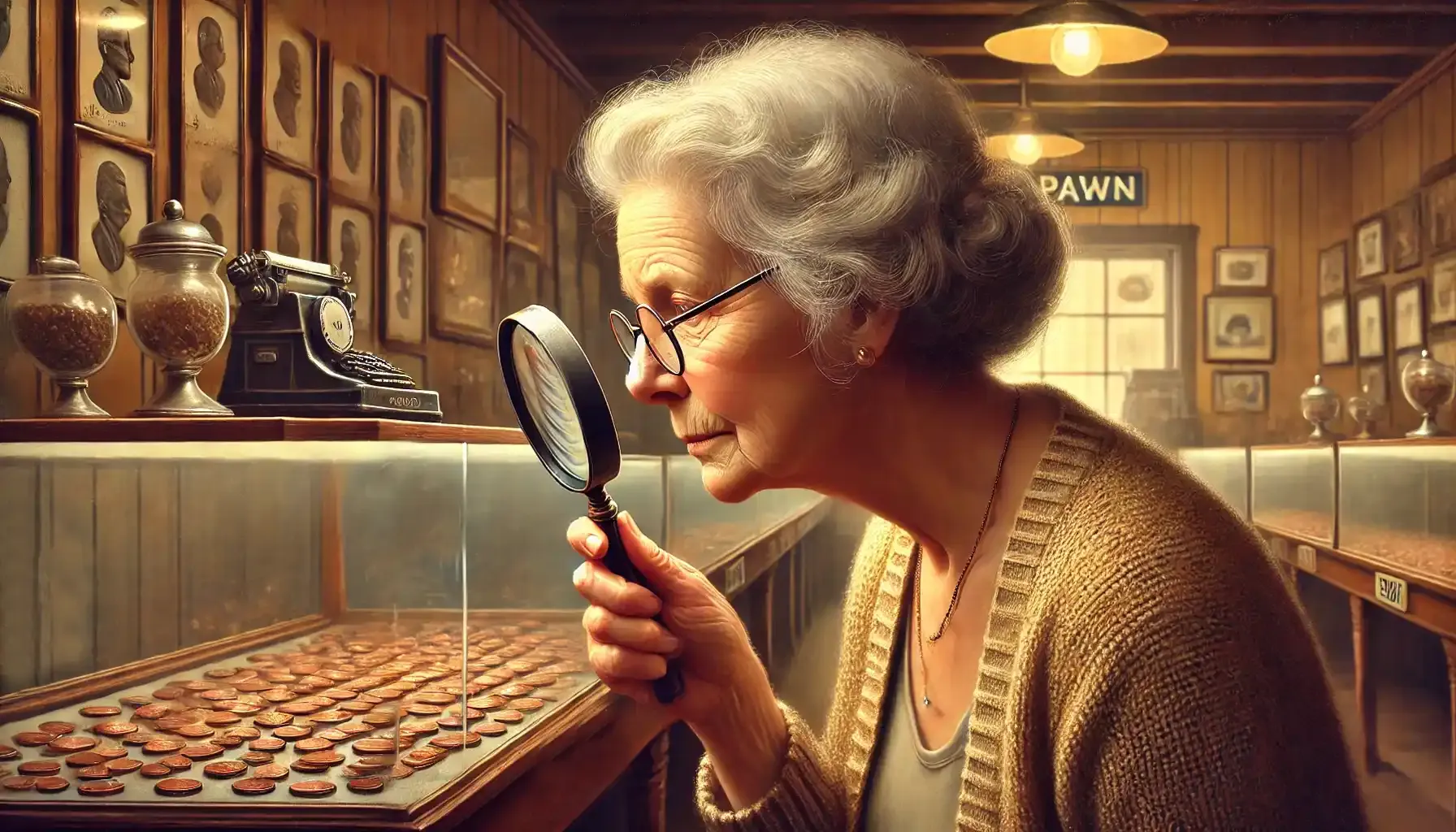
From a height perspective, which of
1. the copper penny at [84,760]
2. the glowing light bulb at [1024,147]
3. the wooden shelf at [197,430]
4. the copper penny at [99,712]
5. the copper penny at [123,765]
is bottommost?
the copper penny at [123,765]

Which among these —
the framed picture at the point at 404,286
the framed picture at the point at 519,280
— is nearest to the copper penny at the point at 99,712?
the framed picture at the point at 404,286

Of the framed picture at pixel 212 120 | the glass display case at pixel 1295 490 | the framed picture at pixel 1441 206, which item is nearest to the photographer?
the framed picture at pixel 212 120

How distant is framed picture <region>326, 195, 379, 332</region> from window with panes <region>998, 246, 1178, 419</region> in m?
1.93

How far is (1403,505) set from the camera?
328 cm

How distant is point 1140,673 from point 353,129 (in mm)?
2537

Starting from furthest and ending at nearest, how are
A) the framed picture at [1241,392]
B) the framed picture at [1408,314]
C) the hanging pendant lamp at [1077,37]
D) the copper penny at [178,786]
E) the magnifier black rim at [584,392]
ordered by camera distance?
the framed picture at [1241,392]
the framed picture at [1408,314]
the hanging pendant lamp at [1077,37]
the copper penny at [178,786]
the magnifier black rim at [584,392]

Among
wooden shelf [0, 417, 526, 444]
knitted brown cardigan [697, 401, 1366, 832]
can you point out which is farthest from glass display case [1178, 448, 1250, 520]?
wooden shelf [0, 417, 526, 444]

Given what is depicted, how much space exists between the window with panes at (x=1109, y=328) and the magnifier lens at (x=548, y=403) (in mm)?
2767

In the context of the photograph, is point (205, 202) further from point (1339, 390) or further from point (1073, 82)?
point (1339, 390)

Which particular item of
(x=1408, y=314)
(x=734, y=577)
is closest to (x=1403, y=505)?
(x=1408, y=314)

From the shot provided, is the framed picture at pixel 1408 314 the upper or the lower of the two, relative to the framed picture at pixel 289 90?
lower

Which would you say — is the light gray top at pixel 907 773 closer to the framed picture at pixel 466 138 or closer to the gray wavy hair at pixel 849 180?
the gray wavy hair at pixel 849 180

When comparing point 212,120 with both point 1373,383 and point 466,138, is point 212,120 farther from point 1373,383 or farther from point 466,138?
point 1373,383

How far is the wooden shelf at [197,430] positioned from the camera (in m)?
1.54
